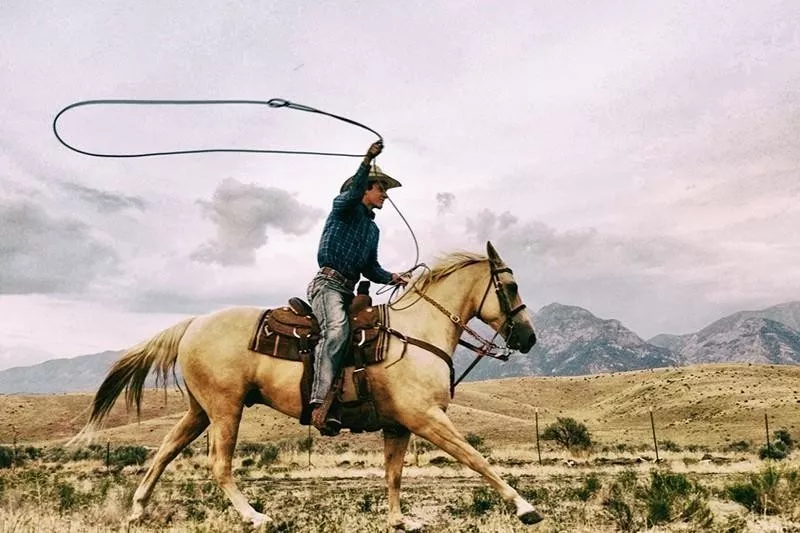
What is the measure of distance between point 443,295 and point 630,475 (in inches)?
330

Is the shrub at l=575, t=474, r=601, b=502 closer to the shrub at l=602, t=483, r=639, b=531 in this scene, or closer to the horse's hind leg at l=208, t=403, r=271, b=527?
the shrub at l=602, t=483, r=639, b=531

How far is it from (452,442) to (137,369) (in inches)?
171

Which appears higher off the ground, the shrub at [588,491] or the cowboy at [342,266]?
the cowboy at [342,266]

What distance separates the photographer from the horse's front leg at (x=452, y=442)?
5.93m

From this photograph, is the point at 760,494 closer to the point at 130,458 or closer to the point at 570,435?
the point at 570,435

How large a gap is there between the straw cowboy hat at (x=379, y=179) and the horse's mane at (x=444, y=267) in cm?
108

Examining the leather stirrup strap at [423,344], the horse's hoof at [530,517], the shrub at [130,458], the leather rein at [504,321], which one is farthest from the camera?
the shrub at [130,458]

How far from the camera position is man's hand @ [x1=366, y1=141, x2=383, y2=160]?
675cm

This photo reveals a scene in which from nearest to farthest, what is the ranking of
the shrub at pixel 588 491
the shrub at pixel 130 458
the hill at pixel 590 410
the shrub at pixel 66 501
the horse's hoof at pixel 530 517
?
the horse's hoof at pixel 530 517, the shrub at pixel 66 501, the shrub at pixel 588 491, the shrub at pixel 130 458, the hill at pixel 590 410

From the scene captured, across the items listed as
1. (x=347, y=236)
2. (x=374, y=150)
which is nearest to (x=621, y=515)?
(x=347, y=236)

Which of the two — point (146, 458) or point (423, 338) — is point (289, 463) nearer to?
point (146, 458)

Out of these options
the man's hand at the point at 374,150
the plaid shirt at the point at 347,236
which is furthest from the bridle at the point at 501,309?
the man's hand at the point at 374,150

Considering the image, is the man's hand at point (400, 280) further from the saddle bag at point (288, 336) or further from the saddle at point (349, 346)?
the saddle bag at point (288, 336)

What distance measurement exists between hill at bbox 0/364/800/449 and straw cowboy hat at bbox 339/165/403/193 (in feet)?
98.0
